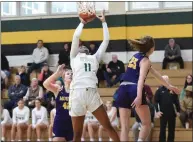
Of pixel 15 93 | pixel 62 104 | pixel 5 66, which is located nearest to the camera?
pixel 62 104

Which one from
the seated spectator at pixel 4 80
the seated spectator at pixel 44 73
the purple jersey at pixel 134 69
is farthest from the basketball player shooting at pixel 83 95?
the seated spectator at pixel 4 80

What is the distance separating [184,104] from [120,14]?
16.6 feet

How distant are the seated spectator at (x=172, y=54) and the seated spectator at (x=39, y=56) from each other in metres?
4.32

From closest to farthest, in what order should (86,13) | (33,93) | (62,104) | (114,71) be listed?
(86,13), (62,104), (33,93), (114,71)

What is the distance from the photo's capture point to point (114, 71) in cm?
1636

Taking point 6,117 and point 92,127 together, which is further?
point 6,117

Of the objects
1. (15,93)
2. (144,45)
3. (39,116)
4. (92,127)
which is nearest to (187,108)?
(92,127)

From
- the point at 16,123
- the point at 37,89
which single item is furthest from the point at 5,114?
the point at 37,89

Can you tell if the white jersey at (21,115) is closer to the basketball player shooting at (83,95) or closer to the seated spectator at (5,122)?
the seated spectator at (5,122)

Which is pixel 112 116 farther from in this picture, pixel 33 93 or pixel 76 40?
pixel 76 40

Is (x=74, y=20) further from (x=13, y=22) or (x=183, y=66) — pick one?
(x=183, y=66)

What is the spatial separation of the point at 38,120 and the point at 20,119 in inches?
23.3

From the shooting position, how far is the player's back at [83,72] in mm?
6848

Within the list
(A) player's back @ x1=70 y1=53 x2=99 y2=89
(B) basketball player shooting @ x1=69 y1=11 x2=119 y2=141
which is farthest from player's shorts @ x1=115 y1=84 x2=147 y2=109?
(A) player's back @ x1=70 y1=53 x2=99 y2=89
